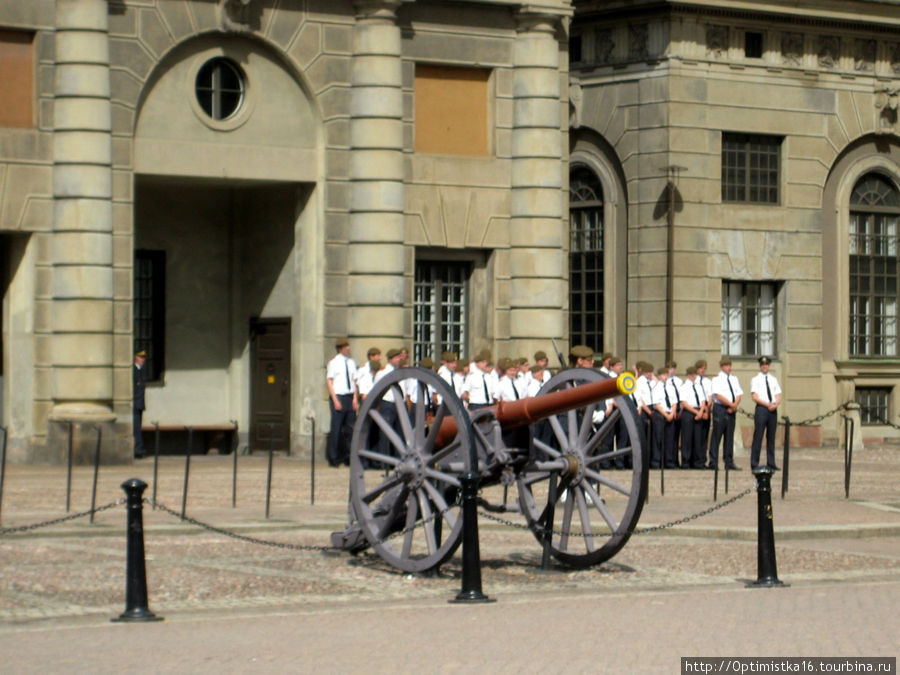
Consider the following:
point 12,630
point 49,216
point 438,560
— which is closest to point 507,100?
point 49,216

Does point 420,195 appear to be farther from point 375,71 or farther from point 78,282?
point 78,282

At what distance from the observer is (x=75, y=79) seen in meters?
25.0

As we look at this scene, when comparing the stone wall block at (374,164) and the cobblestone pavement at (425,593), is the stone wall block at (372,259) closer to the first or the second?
the stone wall block at (374,164)

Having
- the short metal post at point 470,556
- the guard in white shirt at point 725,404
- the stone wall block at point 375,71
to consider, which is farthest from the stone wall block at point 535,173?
the short metal post at point 470,556

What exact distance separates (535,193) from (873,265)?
8596 mm

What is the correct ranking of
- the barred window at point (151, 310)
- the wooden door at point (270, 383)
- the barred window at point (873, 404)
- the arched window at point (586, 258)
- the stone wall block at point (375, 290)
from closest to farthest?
the stone wall block at point (375, 290) < the wooden door at point (270, 383) < the barred window at point (151, 310) < the arched window at point (586, 258) < the barred window at point (873, 404)

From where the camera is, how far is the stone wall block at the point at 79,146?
25.0m

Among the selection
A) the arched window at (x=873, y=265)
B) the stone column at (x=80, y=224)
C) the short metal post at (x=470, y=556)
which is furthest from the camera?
the arched window at (x=873, y=265)

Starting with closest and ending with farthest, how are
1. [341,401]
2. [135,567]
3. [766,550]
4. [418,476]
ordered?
1. [135,567]
2. [766,550]
3. [418,476]
4. [341,401]

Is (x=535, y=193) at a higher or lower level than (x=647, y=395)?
higher

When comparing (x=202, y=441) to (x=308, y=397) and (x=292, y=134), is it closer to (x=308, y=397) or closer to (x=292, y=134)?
(x=308, y=397)

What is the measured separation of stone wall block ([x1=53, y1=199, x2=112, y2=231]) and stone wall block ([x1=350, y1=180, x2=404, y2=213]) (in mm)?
3844

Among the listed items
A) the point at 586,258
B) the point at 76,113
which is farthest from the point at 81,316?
the point at 586,258

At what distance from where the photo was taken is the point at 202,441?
93.0 feet
